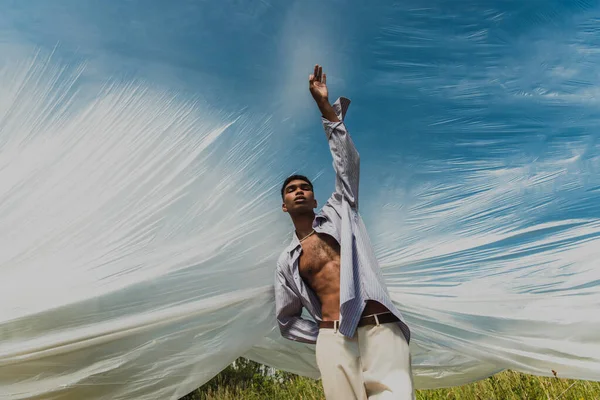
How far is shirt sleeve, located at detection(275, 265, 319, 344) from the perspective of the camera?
2.58 meters

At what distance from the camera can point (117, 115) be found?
3020mm

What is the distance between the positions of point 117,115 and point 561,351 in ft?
8.92

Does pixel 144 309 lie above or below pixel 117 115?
below

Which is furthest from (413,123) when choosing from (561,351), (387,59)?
(561,351)

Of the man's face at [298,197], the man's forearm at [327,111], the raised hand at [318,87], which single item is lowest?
the man's face at [298,197]

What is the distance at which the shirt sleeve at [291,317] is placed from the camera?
2.58 m

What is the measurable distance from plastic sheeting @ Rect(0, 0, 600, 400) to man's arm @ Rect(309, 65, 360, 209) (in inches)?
28.8

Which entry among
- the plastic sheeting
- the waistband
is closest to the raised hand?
the plastic sheeting

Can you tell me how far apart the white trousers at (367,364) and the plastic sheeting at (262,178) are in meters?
0.76

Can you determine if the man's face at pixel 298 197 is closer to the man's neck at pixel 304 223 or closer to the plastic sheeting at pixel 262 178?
the man's neck at pixel 304 223

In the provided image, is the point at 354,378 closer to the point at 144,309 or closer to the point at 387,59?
the point at 144,309

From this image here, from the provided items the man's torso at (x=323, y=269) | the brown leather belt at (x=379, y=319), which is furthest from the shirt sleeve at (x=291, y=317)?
the brown leather belt at (x=379, y=319)

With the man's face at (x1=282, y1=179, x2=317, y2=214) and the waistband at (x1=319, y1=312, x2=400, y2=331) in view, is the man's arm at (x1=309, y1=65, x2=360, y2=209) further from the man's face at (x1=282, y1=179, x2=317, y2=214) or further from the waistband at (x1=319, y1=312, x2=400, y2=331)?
the waistband at (x1=319, y1=312, x2=400, y2=331)

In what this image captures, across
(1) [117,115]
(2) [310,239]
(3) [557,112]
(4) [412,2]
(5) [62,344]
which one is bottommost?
(5) [62,344]
